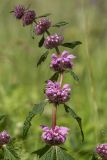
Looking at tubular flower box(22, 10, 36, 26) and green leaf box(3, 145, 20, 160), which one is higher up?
tubular flower box(22, 10, 36, 26)

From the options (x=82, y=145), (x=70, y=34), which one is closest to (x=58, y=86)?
(x=82, y=145)

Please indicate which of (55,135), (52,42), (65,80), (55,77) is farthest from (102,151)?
(65,80)

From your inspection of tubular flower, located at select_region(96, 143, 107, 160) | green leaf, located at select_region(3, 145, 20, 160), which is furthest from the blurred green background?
green leaf, located at select_region(3, 145, 20, 160)

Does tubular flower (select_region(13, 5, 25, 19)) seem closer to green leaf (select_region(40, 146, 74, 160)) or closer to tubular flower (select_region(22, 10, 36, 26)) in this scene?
tubular flower (select_region(22, 10, 36, 26))

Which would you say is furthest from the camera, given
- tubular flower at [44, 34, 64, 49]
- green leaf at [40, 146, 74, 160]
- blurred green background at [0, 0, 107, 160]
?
blurred green background at [0, 0, 107, 160]

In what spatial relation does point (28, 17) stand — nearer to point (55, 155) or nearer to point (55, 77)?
point (55, 77)

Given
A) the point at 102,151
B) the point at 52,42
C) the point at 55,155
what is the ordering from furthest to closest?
the point at 52,42
the point at 102,151
the point at 55,155

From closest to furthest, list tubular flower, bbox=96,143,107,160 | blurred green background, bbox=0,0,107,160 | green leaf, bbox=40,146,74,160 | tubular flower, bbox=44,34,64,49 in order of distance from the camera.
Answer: green leaf, bbox=40,146,74,160 < tubular flower, bbox=96,143,107,160 < tubular flower, bbox=44,34,64,49 < blurred green background, bbox=0,0,107,160
